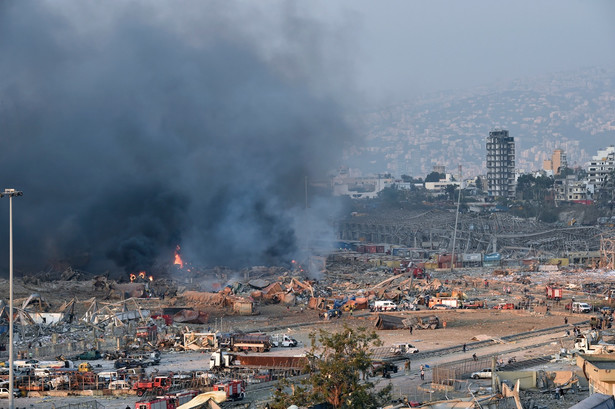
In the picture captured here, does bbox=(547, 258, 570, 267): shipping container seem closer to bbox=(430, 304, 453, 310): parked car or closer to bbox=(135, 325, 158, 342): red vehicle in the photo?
bbox=(430, 304, 453, 310): parked car

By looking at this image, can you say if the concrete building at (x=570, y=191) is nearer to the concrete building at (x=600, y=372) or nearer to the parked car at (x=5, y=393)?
the parked car at (x=5, y=393)

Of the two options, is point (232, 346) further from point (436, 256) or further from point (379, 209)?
point (379, 209)

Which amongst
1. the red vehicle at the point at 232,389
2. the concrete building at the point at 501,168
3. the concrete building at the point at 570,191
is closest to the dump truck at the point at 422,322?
the red vehicle at the point at 232,389

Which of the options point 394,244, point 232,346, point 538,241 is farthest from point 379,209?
point 232,346

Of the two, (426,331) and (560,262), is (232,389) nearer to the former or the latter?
(426,331)

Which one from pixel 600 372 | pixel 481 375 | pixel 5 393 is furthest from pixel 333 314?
pixel 600 372

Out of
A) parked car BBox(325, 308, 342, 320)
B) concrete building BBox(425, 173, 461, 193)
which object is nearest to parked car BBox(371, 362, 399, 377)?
parked car BBox(325, 308, 342, 320)
